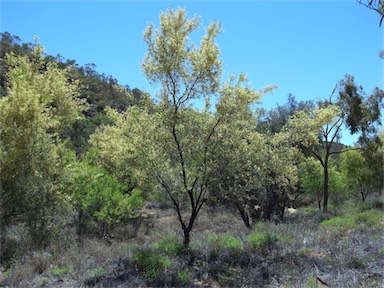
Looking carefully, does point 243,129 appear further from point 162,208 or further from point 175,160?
point 162,208

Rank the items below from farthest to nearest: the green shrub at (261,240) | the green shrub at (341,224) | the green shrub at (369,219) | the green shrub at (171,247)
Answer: the green shrub at (369,219), the green shrub at (341,224), the green shrub at (261,240), the green shrub at (171,247)

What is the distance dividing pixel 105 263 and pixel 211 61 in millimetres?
6152

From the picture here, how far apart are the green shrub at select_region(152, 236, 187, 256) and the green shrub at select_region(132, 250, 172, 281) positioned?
0.81 metres

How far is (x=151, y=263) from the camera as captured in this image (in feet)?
31.5

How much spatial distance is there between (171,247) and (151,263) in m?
1.74

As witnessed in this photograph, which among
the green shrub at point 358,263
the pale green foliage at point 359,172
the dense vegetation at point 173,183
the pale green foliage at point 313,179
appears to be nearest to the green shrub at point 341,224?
the dense vegetation at point 173,183

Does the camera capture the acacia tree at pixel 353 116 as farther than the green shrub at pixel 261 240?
Yes

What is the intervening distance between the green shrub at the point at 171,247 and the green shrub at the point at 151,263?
0.81m

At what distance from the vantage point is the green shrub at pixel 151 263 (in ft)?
29.9

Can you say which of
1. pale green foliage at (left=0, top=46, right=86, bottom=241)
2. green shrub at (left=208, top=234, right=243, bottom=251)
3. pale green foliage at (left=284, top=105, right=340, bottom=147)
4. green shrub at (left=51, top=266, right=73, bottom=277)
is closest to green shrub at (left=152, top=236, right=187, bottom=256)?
green shrub at (left=208, top=234, right=243, bottom=251)

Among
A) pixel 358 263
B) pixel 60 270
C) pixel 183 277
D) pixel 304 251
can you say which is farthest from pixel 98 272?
pixel 358 263

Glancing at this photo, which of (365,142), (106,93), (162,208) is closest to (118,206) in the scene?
(162,208)

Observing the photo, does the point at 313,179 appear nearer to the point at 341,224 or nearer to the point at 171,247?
the point at 341,224

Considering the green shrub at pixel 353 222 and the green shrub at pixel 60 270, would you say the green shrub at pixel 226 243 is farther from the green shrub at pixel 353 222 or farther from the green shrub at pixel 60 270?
the green shrub at pixel 353 222
